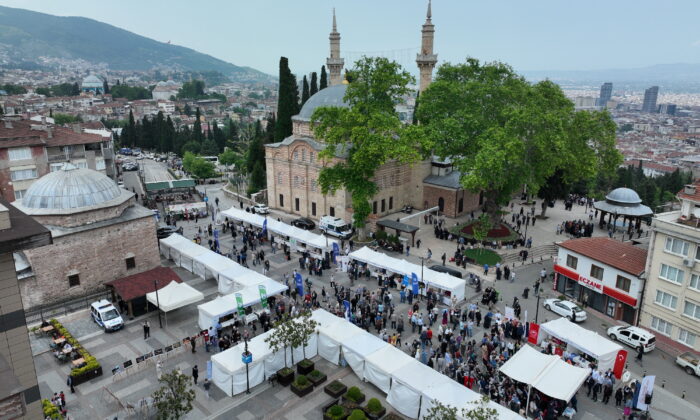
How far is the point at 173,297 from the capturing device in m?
27.5

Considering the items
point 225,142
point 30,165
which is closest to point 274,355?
point 30,165

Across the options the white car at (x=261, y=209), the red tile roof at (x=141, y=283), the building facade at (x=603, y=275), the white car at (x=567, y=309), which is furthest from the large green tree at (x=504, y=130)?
the red tile roof at (x=141, y=283)

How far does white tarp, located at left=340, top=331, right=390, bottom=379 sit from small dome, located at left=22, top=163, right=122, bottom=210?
64.4ft

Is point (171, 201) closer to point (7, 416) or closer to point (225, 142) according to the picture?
point (7, 416)

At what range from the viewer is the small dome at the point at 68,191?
30078mm

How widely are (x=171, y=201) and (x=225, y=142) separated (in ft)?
191

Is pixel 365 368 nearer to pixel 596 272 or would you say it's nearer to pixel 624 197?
pixel 596 272

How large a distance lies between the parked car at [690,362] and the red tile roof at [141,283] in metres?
29.1

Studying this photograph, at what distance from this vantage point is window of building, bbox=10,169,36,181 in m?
42.6

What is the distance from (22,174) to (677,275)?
51.5 meters

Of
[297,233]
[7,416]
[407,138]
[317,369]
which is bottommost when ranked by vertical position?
[317,369]

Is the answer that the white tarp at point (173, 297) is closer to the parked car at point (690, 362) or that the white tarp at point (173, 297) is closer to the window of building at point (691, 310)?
the parked car at point (690, 362)

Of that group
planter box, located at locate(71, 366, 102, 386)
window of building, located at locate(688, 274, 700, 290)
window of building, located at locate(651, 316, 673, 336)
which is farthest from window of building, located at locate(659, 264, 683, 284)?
planter box, located at locate(71, 366, 102, 386)

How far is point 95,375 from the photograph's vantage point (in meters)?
22.8
